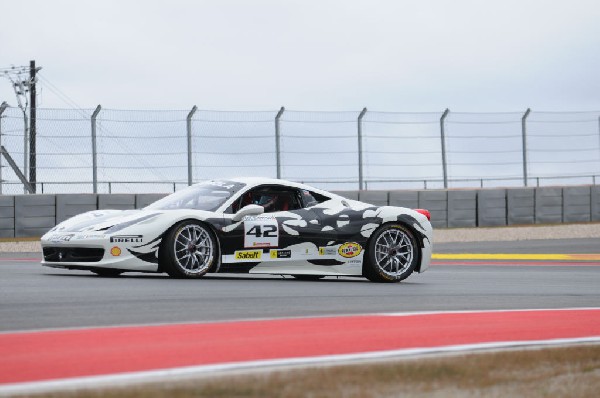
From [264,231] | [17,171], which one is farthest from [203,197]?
[17,171]

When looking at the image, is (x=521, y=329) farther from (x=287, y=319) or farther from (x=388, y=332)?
(x=287, y=319)

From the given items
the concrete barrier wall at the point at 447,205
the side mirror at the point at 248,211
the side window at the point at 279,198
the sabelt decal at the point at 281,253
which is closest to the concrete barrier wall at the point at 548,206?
the concrete barrier wall at the point at 447,205

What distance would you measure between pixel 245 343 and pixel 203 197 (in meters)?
6.07

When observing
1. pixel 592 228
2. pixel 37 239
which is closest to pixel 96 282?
pixel 37 239

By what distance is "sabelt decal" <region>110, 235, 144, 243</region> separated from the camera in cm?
1148

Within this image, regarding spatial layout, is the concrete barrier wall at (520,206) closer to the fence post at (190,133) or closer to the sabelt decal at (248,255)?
the fence post at (190,133)

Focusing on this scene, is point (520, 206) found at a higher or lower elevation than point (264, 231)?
higher

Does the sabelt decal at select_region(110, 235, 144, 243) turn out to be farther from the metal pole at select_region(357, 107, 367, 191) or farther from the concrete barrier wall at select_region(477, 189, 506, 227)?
the concrete barrier wall at select_region(477, 189, 506, 227)

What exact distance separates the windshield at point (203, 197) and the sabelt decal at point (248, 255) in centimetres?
58

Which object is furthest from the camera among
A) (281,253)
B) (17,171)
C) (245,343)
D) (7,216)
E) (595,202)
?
(595,202)

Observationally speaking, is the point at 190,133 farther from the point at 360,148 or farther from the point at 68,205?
the point at 360,148

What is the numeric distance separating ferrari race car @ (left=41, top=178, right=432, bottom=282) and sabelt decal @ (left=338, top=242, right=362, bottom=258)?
0.5 inches

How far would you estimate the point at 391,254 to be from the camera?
42.7 ft

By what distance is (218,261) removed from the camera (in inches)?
468
